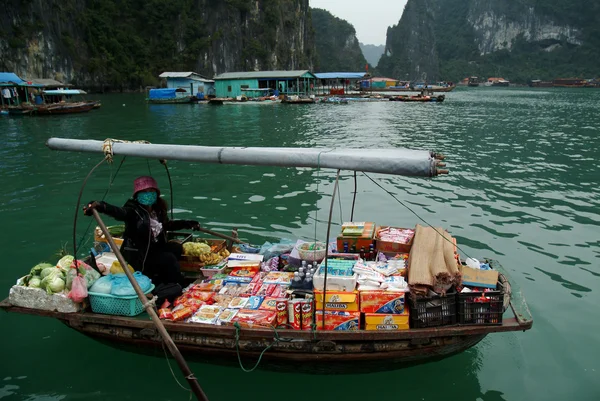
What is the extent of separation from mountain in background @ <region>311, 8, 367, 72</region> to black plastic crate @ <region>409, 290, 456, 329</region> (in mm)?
155968

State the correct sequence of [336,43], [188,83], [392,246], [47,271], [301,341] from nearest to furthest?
[301,341] → [47,271] → [392,246] → [188,83] → [336,43]

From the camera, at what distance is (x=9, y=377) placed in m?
5.64

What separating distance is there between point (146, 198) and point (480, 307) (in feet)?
14.8

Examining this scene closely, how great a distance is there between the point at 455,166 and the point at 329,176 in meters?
4.93

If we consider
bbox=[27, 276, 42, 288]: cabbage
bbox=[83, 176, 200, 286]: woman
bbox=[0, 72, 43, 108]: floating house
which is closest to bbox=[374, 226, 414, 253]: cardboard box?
bbox=[83, 176, 200, 286]: woman

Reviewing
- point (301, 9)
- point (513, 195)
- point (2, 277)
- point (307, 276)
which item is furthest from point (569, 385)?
point (301, 9)

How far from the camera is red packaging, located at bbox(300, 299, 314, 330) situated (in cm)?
522

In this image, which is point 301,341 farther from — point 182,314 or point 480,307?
point 480,307

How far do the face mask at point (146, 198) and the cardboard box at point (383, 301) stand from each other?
3186mm

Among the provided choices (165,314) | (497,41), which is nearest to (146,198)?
(165,314)

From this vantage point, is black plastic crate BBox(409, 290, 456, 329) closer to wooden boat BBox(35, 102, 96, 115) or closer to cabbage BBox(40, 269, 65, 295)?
cabbage BBox(40, 269, 65, 295)

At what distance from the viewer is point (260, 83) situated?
2405 inches

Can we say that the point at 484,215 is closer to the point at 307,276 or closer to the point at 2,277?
the point at 307,276

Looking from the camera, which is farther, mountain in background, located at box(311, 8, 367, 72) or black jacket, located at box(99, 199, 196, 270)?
mountain in background, located at box(311, 8, 367, 72)
